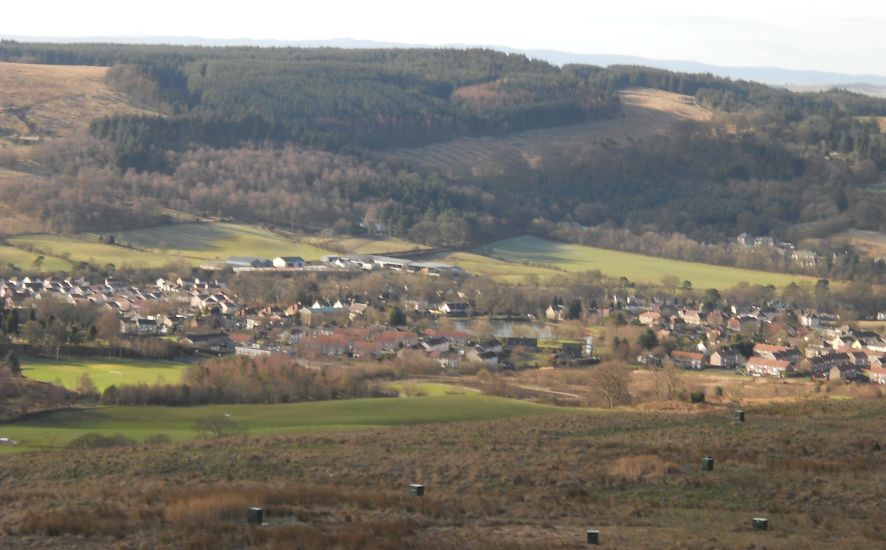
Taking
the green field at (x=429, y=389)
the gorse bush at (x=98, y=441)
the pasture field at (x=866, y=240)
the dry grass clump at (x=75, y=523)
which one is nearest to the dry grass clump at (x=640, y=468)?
the dry grass clump at (x=75, y=523)

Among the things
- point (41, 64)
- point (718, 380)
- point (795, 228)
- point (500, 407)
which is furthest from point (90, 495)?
point (41, 64)

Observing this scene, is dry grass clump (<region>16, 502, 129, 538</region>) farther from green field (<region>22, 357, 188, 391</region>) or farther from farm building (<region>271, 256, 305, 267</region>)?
farm building (<region>271, 256, 305, 267</region>)

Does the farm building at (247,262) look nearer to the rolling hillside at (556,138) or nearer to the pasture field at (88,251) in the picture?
the pasture field at (88,251)

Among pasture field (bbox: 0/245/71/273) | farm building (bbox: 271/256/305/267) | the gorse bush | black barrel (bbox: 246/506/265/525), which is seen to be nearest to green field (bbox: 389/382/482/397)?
the gorse bush

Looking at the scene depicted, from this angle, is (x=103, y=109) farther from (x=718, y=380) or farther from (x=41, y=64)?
(x=718, y=380)

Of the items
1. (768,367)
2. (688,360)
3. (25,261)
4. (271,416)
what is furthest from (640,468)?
(25,261)
